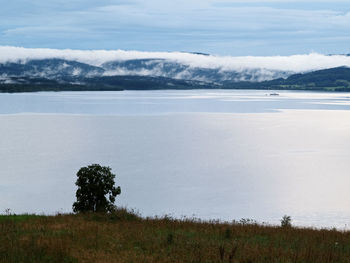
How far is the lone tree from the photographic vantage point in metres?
25.2

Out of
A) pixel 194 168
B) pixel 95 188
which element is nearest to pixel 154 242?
pixel 95 188

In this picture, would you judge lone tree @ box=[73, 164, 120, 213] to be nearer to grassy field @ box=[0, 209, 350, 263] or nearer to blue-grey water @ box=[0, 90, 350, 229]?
grassy field @ box=[0, 209, 350, 263]

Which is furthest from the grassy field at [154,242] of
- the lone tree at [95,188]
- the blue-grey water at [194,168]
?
the blue-grey water at [194,168]

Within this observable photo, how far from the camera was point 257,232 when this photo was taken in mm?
19641

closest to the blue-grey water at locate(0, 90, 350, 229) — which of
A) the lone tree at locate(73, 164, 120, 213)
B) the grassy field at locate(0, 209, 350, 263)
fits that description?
Result: the lone tree at locate(73, 164, 120, 213)

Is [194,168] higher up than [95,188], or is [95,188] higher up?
[95,188]

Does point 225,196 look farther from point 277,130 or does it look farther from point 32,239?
point 277,130

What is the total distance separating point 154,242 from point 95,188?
956 centimetres

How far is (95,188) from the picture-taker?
83.7ft

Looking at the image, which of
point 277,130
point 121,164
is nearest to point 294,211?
point 121,164

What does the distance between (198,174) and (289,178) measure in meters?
11.5

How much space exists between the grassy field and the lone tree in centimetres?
301

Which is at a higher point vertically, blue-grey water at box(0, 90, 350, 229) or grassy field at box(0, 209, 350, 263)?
grassy field at box(0, 209, 350, 263)

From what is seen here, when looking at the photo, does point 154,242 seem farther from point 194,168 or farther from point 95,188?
point 194,168
